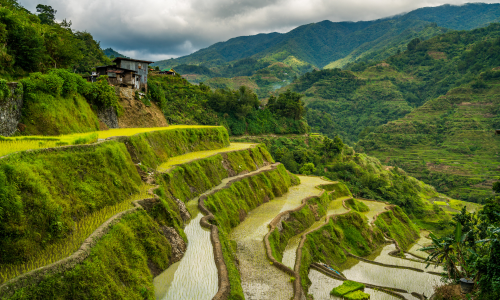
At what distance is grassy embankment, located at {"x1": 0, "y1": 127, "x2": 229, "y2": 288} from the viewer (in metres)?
8.47

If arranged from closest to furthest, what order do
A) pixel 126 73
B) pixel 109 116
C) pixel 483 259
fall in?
1. pixel 483 259
2. pixel 109 116
3. pixel 126 73

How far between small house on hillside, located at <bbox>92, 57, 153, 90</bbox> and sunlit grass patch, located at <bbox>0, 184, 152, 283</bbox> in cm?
2632

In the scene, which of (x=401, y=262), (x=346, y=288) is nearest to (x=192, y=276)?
(x=346, y=288)

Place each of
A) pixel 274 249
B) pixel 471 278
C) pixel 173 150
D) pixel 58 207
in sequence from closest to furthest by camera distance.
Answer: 1. pixel 58 207
2. pixel 471 278
3. pixel 274 249
4. pixel 173 150

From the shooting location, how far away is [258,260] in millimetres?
17516

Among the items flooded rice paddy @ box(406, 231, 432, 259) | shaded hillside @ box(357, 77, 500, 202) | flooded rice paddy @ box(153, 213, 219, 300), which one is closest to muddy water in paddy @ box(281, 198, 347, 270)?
flooded rice paddy @ box(153, 213, 219, 300)

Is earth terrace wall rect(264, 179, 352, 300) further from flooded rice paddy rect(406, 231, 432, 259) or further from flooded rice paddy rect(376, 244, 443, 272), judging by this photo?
flooded rice paddy rect(406, 231, 432, 259)

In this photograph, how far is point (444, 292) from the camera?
61.7 ft

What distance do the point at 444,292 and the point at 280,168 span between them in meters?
21.9

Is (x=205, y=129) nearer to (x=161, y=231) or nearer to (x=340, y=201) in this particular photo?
(x=340, y=201)

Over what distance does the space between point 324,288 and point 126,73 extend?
1247 inches

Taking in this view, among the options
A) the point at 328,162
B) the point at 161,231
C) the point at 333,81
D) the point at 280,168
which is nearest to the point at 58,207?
the point at 161,231

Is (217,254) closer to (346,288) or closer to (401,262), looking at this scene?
(346,288)

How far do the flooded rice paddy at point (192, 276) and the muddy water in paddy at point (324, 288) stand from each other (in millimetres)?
7480
